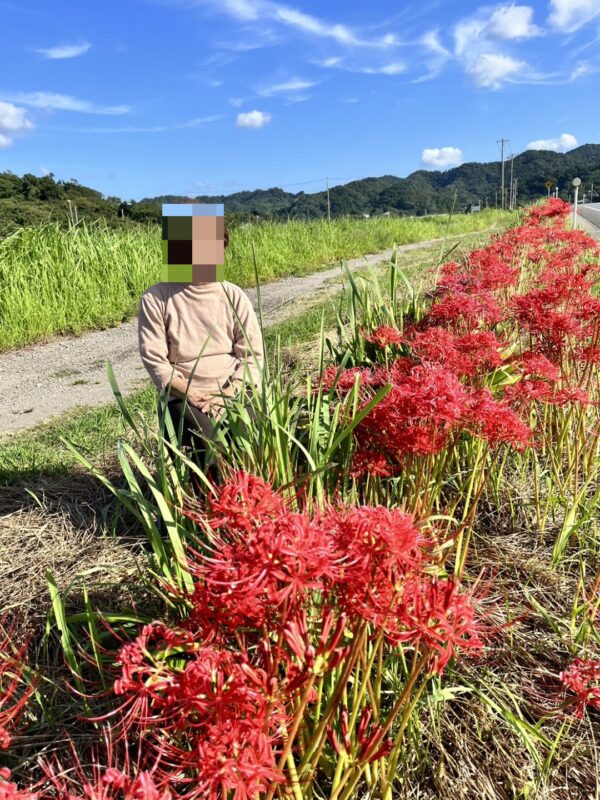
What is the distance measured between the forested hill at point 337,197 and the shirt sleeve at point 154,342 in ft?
1.50

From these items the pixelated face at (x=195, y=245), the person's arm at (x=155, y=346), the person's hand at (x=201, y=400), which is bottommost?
the person's hand at (x=201, y=400)

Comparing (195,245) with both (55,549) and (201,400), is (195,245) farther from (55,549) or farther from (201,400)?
(55,549)

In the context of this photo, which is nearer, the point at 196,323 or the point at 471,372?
the point at 471,372

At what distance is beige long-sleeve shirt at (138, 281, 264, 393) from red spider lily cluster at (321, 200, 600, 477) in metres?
0.52

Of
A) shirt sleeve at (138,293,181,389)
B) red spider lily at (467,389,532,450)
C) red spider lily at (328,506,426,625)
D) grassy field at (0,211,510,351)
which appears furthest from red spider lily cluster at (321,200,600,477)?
grassy field at (0,211,510,351)

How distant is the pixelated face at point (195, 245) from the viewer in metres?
2.47

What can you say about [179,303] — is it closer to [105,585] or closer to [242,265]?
[105,585]

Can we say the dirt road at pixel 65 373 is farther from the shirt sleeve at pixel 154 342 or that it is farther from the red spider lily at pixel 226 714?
the red spider lily at pixel 226 714

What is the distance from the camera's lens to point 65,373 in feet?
21.0

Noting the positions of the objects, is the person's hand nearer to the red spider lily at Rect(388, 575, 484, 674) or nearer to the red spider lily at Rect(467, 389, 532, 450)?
the red spider lily at Rect(467, 389, 532, 450)

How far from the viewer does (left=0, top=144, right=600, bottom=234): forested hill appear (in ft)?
50.1

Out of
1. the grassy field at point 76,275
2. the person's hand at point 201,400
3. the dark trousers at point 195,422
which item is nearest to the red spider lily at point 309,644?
the dark trousers at point 195,422

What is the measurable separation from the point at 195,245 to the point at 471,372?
4.04ft

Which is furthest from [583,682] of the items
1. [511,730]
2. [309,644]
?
[309,644]
